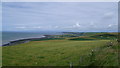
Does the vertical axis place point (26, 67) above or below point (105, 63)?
below

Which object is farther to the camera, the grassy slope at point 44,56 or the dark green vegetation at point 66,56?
the grassy slope at point 44,56

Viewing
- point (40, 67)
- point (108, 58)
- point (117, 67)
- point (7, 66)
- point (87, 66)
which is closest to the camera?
point (117, 67)

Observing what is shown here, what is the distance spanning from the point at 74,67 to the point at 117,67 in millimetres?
3967

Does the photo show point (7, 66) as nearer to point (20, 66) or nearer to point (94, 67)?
point (20, 66)

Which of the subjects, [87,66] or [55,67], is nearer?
[87,66]

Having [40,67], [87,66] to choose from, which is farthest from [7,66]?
[87,66]

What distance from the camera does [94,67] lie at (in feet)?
39.7

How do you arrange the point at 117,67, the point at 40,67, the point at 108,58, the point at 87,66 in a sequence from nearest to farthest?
→ the point at 117,67 → the point at 87,66 → the point at 108,58 → the point at 40,67

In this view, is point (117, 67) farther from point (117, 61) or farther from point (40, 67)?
point (40, 67)

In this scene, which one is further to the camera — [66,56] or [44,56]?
[44,56]

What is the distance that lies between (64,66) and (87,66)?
3.20 meters

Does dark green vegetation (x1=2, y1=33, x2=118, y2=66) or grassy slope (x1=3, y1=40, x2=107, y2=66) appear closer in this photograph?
dark green vegetation (x1=2, y1=33, x2=118, y2=66)

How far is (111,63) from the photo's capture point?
12445mm

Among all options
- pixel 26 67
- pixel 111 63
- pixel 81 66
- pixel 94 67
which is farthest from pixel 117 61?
pixel 26 67
